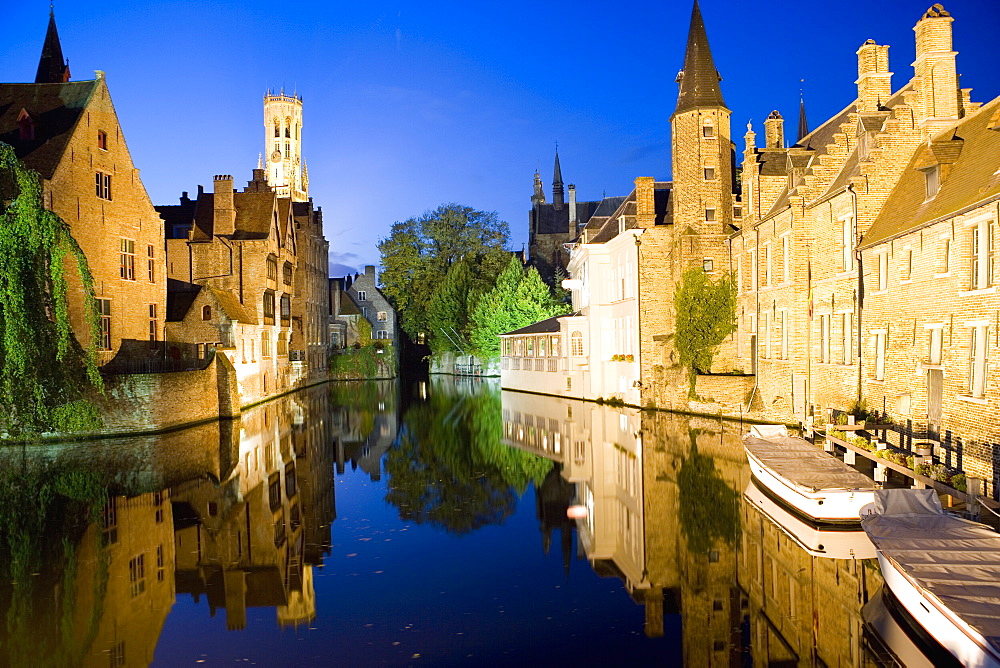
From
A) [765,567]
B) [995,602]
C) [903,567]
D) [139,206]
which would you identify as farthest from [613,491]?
[139,206]

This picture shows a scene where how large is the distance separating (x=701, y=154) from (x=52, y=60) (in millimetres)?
40243

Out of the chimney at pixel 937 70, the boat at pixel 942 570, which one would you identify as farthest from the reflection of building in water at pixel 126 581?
the chimney at pixel 937 70

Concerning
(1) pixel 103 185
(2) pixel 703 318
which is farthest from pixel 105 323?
(2) pixel 703 318

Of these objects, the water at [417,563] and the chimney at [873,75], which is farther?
the chimney at [873,75]

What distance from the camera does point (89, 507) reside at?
17062mm

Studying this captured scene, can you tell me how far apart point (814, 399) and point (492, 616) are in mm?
19319

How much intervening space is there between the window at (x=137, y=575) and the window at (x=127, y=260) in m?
22.2

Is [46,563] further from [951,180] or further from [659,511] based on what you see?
[951,180]

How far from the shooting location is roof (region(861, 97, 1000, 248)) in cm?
1791

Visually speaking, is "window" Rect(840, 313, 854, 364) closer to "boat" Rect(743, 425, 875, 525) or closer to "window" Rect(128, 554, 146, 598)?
"boat" Rect(743, 425, 875, 525)

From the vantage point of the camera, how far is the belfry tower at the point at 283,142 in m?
130

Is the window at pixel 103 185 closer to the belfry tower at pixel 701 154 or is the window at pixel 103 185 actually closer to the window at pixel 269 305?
the window at pixel 269 305

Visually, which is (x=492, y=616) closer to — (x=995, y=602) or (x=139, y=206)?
(x=995, y=602)

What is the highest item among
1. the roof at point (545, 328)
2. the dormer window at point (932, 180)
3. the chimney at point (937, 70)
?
the chimney at point (937, 70)
